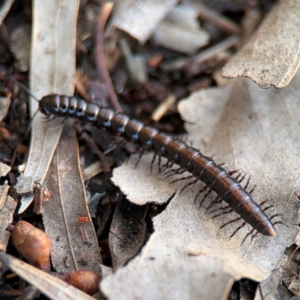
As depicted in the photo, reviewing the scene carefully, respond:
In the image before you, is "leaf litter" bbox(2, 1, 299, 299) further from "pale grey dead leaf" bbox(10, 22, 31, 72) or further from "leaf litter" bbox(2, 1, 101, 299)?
"pale grey dead leaf" bbox(10, 22, 31, 72)

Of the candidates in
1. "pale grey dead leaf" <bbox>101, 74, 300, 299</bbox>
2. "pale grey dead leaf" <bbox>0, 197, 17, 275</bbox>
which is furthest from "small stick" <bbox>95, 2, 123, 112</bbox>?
"pale grey dead leaf" <bbox>0, 197, 17, 275</bbox>

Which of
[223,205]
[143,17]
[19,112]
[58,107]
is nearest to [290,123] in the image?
A: [223,205]

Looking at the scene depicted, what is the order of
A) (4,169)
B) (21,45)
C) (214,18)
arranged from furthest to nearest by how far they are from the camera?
(214,18), (21,45), (4,169)

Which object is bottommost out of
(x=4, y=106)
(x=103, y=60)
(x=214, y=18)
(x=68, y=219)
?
(x=68, y=219)

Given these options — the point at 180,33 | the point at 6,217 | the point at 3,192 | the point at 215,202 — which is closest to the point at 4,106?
the point at 3,192

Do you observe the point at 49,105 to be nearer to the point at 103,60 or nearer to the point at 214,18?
the point at 103,60

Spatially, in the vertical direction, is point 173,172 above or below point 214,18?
below
